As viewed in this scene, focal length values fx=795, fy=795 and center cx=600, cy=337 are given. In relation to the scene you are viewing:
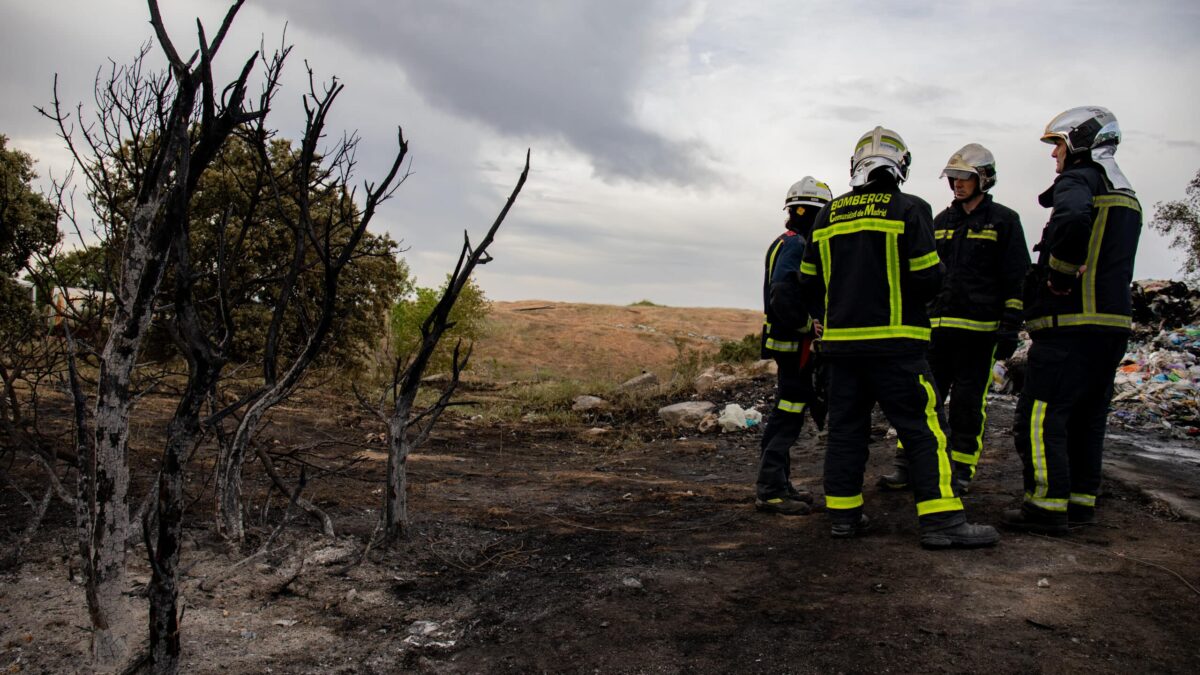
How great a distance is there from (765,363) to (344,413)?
6.68 meters

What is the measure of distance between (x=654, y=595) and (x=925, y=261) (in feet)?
7.12

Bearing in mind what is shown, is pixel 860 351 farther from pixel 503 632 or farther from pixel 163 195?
pixel 163 195

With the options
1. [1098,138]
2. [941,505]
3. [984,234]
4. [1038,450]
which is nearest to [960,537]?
[941,505]

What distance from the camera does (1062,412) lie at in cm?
432

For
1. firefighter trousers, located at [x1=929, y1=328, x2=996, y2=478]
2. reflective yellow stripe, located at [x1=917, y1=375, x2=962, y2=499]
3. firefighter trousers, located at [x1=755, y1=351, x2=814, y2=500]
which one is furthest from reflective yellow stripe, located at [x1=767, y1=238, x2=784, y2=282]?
reflective yellow stripe, located at [x1=917, y1=375, x2=962, y2=499]

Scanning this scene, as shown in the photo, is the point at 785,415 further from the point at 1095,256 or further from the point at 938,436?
the point at 1095,256

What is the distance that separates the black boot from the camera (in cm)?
400

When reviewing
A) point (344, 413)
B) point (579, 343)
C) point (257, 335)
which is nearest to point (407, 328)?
point (257, 335)

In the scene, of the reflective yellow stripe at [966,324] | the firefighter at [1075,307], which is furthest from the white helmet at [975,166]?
the reflective yellow stripe at [966,324]

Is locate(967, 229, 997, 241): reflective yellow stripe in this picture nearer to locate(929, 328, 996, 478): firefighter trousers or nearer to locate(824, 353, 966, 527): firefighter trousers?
locate(929, 328, 996, 478): firefighter trousers

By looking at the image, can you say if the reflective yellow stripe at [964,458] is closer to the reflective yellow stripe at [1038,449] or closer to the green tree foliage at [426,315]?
the reflective yellow stripe at [1038,449]

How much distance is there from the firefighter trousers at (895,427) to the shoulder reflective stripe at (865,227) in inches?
26.4

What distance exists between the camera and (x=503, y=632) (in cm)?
345

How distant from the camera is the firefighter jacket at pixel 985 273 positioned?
15.9ft
